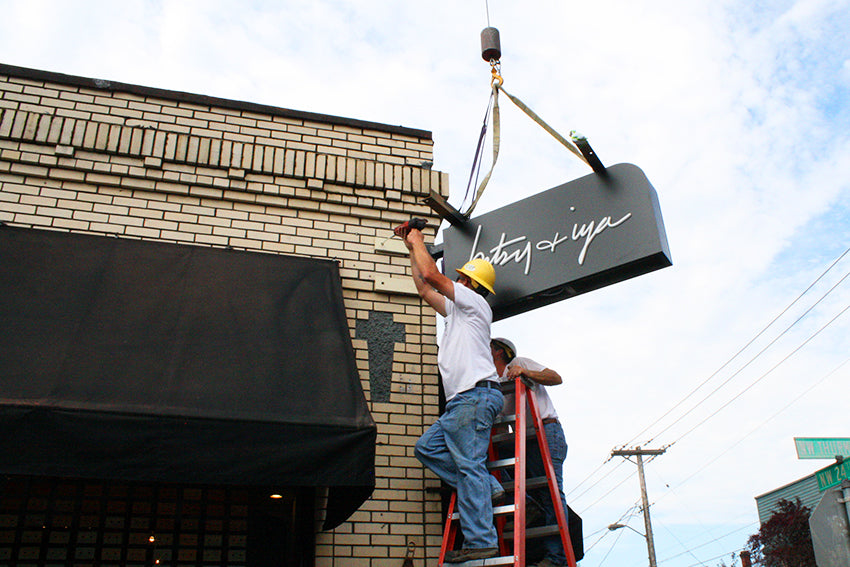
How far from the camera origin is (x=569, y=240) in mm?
5836

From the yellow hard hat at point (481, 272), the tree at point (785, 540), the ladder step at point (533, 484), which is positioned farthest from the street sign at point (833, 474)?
the tree at point (785, 540)

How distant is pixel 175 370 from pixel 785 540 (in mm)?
28373

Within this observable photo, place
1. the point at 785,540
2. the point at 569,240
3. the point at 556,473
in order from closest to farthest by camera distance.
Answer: the point at 556,473
the point at 569,240
the point at 785,540

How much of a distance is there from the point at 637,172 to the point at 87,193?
439 cm

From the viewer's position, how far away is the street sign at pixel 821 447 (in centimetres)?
602

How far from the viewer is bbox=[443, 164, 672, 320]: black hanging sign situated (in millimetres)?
5516

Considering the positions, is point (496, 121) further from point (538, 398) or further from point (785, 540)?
point (785, 540)

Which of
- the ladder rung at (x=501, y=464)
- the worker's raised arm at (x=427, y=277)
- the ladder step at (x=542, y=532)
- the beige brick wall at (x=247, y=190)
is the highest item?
the beige brick wall at (x=247, y=190)

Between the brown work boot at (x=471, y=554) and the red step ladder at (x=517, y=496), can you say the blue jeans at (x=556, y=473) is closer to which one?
the red step ladder at (x=517, y=496)

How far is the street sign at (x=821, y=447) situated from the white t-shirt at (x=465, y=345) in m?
3.22

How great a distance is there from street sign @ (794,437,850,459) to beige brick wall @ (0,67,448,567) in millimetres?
3304

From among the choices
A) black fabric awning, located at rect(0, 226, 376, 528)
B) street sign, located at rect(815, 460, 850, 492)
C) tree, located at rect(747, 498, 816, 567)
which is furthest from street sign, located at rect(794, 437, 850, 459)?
tree, located at rect(747, 498, 816, 567)

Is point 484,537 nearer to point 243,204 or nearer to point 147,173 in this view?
point 243,204

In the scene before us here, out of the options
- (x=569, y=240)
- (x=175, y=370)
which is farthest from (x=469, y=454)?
(x=569, y=240)
